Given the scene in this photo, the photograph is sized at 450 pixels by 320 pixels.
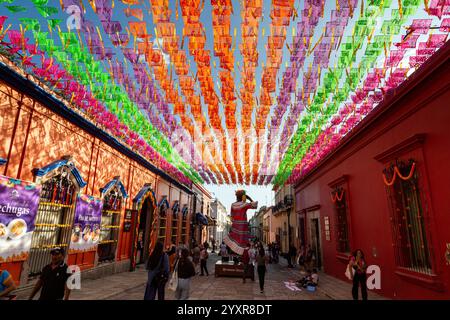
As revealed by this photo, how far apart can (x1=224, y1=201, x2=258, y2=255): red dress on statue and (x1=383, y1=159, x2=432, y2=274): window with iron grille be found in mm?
6917

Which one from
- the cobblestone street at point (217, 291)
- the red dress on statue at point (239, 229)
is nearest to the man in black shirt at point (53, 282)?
the cobblestone street at point (217, 291)

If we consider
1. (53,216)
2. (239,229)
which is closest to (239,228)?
(239,229)

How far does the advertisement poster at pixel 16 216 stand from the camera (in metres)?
6.41

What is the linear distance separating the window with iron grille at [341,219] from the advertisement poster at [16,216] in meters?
11.6

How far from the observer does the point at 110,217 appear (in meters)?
12.2

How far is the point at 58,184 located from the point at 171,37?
626cm

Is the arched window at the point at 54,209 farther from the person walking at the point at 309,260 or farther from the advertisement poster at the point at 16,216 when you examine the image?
the person walking at the point at 309,260

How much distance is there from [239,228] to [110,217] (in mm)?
6241

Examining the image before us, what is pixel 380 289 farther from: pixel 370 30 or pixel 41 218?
pixel 41 218

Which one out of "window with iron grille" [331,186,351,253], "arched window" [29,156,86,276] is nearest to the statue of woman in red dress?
"window with iron grille" [331,186,351,253]

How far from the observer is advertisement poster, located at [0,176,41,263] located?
6.41 metres

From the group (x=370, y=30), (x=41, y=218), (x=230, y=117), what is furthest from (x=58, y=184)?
(x=370, y=30)

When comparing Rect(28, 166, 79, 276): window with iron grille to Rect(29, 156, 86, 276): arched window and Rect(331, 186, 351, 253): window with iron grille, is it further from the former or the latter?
Rect(331, 186, 351, 253): window with iron grille

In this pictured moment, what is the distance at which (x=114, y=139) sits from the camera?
11.8 meters
